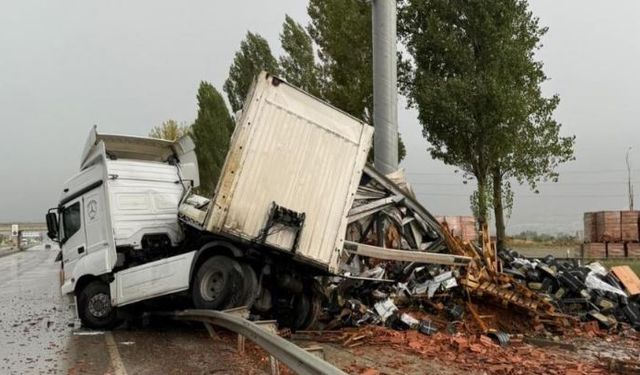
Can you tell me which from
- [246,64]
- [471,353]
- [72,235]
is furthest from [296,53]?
[471,353]

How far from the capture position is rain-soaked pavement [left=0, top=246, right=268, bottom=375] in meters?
6.72

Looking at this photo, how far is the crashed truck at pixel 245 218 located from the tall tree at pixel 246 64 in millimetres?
25407

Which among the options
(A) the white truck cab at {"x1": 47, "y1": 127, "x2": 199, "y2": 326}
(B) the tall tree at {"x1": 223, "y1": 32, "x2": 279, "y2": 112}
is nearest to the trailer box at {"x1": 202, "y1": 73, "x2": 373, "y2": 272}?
(A) the white truck cab at {"x1": 47, "y1": 127, "x2": 199, "y2": 326}

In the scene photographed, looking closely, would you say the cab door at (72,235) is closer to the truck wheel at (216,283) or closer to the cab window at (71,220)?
the cab window at (71,220)

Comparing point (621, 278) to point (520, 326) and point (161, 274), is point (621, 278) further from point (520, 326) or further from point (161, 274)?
point (161, 274)

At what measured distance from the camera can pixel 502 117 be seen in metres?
19.5

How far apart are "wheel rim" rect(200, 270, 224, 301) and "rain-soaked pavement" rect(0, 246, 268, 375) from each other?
635 mm

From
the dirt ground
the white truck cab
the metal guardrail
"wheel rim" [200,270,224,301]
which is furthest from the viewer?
the white truck cab

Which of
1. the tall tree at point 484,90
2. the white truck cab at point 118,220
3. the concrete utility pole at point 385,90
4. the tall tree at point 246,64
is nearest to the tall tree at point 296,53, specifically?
the tall tree at point 246,64

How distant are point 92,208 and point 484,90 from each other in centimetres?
1368

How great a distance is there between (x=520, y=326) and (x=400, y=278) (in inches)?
89.2

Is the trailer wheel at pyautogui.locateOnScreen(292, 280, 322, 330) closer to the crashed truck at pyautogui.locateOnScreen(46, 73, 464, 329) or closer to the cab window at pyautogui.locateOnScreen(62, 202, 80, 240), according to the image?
the crashed truck at pyautogui.locateOnScreen(46, 73, 464, 329)

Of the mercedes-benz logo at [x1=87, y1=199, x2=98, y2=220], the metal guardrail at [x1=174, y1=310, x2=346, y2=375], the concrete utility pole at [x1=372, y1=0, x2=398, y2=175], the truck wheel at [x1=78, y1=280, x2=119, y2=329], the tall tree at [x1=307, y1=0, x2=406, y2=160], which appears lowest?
the truck wheel at [x1=78, y1=280, x2=119, y2=329]

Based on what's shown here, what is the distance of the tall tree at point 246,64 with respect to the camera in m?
36.2
